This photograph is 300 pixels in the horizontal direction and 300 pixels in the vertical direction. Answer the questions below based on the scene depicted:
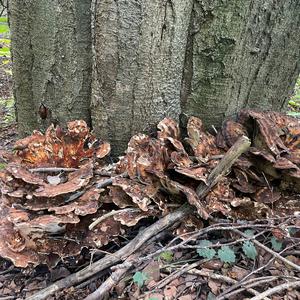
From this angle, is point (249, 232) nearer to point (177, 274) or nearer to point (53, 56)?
point (177, 274)

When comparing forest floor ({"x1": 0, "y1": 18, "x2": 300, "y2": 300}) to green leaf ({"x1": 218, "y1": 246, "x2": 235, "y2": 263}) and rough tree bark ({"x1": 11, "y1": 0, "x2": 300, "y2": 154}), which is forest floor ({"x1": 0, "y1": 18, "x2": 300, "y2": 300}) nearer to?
green leaf ({"x1": 218, "y1": 246, "x2": 235, "y2": 263})

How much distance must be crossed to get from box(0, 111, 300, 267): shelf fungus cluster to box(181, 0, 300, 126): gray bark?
27 cm

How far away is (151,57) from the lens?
2.20 meters

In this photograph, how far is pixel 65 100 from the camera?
7.97 ft

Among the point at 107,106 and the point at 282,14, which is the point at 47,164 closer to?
the point at 107,106

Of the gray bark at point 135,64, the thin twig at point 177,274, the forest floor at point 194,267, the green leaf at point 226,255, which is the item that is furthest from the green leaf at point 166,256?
the gray bark at point 135,64

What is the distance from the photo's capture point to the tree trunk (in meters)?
2.23

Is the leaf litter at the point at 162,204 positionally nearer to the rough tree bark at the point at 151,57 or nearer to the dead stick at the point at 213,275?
the dead stick at the point at 213,275

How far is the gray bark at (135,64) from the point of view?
6.86ft

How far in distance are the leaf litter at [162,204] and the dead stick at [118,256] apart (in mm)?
50

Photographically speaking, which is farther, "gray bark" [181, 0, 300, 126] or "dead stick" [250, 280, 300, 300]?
"gray bark" [181, 0, 300, 126]

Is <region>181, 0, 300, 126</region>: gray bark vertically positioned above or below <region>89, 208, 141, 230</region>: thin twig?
above

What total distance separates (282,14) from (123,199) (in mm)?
1645

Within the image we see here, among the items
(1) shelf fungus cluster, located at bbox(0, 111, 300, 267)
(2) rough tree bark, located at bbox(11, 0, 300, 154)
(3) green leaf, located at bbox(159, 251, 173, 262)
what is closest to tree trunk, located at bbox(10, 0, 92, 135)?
(2) rough tree bark, located at bbox(11, 0, 300, 154)
